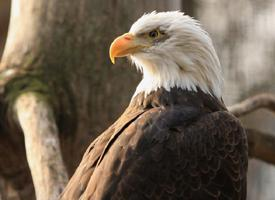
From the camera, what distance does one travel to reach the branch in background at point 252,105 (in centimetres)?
773

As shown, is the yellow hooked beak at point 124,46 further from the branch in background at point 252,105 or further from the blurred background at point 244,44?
the blurred background at point 244,44

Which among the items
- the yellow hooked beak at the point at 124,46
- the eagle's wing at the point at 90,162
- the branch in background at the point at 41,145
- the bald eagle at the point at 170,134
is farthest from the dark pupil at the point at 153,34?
the branch in background at the point at 41,145

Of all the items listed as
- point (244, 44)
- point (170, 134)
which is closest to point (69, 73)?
point (170, 134)

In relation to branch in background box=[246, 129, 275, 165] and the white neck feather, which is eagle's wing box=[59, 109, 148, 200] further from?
branch in background box=[246, 129, 275, 165]

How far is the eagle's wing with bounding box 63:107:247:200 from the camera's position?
224 inches

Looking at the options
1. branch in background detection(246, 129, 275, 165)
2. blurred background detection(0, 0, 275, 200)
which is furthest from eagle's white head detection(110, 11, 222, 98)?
blurred background detection(0, 0, 275, 200)

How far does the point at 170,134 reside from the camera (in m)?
5.88

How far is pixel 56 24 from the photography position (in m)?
7.73

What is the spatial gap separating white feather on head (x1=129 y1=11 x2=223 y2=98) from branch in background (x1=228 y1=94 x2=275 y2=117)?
4.11 feet

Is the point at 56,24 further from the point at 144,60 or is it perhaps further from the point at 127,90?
the point at 144,60

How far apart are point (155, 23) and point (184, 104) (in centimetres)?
62

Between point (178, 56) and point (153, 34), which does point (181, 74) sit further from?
point (153, 34)

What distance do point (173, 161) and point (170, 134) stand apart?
0.20m

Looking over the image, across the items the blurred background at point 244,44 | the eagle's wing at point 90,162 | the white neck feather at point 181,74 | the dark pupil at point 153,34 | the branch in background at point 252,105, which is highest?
the dark pupil at point 153,34
